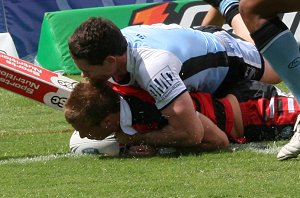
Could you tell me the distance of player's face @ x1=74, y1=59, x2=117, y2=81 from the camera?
5.70m

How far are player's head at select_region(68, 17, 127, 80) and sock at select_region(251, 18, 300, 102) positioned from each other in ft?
3.26

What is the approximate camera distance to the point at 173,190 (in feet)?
15.7

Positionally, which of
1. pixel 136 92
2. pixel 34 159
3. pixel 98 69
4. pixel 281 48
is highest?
pixel 281 48

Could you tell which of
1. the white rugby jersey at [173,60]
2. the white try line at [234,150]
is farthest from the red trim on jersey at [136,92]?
the white try line at [234,150]

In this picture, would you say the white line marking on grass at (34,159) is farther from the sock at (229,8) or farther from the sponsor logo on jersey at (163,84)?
the sock at (229,8)

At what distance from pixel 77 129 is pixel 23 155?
503mm

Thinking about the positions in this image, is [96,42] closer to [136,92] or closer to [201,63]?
[136,92]

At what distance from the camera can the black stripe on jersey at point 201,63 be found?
6.06 metres

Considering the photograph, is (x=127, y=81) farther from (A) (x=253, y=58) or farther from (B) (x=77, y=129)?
(A) (x=253, y=58)

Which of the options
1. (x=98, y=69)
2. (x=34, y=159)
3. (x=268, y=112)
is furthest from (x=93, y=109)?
(x=268, y=112)

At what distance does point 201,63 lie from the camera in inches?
244

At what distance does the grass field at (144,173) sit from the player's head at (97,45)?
1.96 feet

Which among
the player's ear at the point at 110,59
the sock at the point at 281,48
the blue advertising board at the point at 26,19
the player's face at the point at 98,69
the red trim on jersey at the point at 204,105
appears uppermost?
the sock at the point at 281,48

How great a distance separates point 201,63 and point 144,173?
1.15 m
